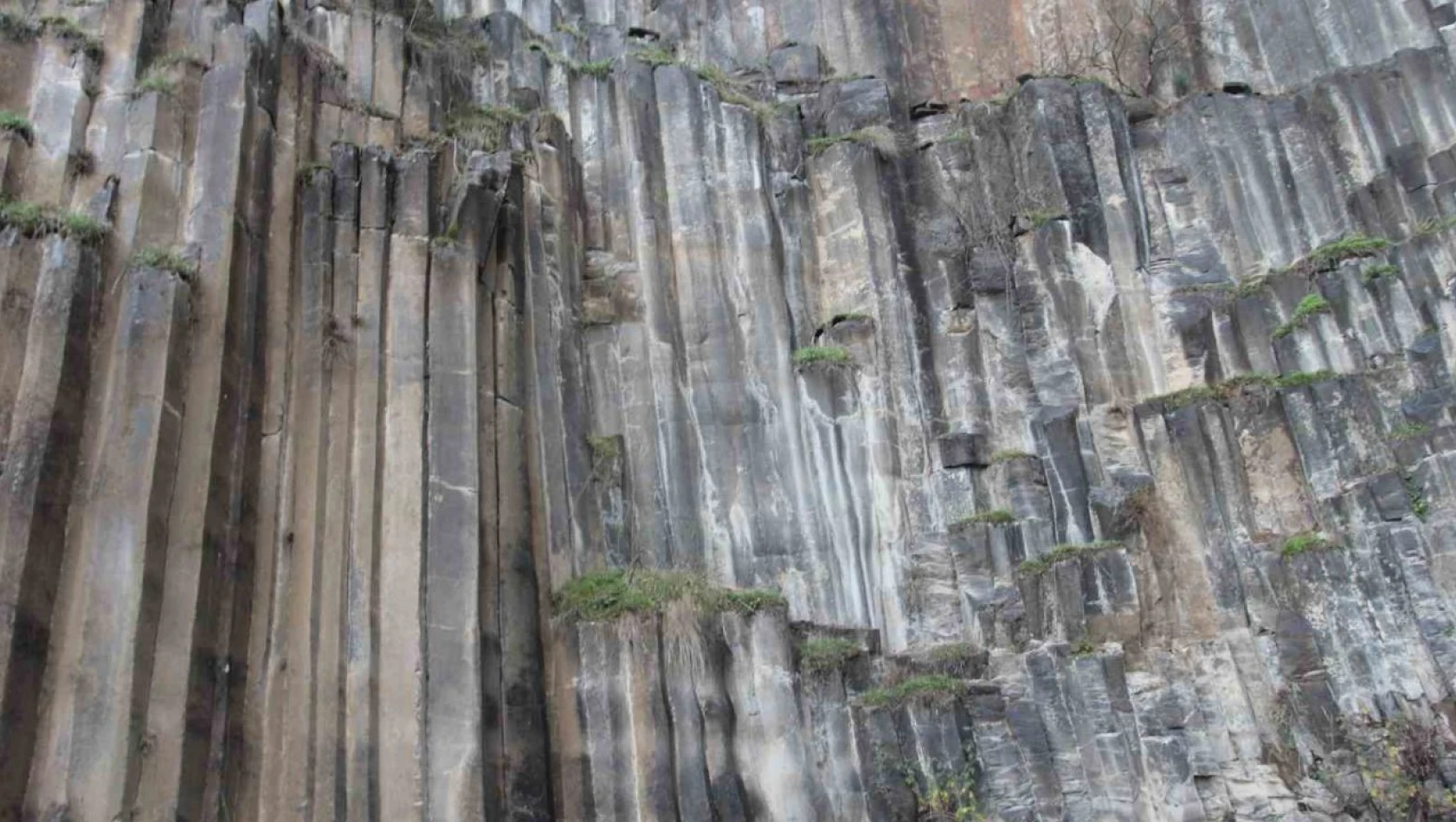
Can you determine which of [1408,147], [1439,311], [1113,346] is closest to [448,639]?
[1113,346]

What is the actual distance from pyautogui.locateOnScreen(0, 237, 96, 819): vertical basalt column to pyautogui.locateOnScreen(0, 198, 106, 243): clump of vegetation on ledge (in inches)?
6.2

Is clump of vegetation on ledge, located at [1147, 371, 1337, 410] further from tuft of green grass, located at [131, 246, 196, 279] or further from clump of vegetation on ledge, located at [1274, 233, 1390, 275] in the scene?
tuft of green grass, located at [131, 246, 196, 279]

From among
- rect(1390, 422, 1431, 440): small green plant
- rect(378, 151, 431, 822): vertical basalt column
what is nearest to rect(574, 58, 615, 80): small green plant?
rect(378, 151, 431, 822): vertical basalt column

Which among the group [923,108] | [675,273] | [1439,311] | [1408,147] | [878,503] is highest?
[923,108]

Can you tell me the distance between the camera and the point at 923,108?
77.0 ft

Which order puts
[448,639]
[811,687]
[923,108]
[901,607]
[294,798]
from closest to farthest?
[294,798]
[448,639]
[811,687]
[901,607]
[923,108]

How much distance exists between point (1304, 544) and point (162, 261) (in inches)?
549

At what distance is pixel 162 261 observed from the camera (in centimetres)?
1286

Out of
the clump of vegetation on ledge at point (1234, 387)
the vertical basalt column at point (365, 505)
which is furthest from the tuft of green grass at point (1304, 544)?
the vertical basalt column at point (365, 505)

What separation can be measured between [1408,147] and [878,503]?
1032cm

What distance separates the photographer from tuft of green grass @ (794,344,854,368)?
19094mm

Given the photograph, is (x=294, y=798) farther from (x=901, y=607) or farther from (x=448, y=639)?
(x=901, y=607)

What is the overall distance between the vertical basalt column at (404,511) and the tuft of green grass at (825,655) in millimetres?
4737

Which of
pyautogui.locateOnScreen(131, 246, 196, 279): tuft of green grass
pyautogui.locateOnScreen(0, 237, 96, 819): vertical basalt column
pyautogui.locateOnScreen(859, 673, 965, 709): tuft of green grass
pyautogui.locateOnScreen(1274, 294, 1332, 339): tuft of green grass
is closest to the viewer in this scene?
pyautogui.locateOnScreen(0, 237, 96, 819): vertical basalt column
